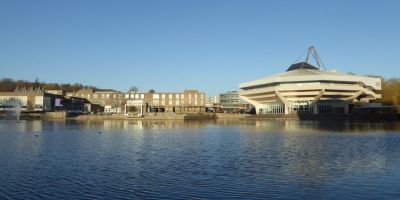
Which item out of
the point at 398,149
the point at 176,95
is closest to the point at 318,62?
the point at 176,95

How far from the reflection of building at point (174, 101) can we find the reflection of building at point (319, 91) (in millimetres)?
44605

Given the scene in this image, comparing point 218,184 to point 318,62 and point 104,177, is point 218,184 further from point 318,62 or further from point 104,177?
point 318,62

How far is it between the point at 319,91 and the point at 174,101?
2892 inches

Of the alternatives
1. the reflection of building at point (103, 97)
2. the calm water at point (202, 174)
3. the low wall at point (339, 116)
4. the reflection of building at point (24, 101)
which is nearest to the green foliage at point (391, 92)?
the low wall at point (339, 116)

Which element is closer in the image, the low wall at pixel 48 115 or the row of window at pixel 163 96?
the low wall at pixel 48 115

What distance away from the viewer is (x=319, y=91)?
128 meters

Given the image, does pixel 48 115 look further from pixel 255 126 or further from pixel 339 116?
pixel 339 116

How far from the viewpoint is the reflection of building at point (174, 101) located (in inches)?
7072

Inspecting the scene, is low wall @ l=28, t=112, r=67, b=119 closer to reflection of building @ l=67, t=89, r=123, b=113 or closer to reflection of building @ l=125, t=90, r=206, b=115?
reflection of building @ l=125, t=90, r=206, b=115

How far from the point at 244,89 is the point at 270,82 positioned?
25387 millimetres

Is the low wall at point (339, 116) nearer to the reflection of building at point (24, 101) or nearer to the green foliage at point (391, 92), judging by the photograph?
the green foliage at point (391, 92)

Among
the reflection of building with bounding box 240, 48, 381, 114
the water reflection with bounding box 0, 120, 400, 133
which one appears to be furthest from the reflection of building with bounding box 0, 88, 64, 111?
the reflection of building with bounding box 240, 48, 381, 114

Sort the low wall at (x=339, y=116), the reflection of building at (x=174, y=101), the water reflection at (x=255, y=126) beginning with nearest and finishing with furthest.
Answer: the water reflection at (x=255, y=126) < the low wall at (x=339, y=116) < the reflection of building at (x=174, y=101)

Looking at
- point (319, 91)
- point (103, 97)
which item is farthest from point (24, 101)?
point (319, 91)
